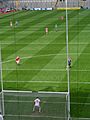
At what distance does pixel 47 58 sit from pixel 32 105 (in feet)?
27.7

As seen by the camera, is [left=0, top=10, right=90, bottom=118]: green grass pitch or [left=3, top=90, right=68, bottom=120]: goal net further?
[left=0, top=10, right=90, bottom=118]: green grass pitch

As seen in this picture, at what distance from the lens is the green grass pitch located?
57.4ft

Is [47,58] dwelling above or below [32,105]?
above

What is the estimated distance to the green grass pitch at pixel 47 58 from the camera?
17500mm

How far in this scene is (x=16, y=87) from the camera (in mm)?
17719

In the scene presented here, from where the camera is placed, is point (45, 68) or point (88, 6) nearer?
point (45, 68)

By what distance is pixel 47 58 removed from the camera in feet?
74.9

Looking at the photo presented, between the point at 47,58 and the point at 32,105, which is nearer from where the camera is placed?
the point at 32,105

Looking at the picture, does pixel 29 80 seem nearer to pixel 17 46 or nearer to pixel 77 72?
pixel 77 72

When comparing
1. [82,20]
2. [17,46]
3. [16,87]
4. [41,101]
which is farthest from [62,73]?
[82,20]

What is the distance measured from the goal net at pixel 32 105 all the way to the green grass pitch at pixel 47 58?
70 centimetres

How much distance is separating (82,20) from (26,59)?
16080 mm

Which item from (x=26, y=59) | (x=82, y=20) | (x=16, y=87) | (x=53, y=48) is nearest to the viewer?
(x=16, y=87)

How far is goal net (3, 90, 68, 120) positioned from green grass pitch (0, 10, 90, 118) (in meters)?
0.70
